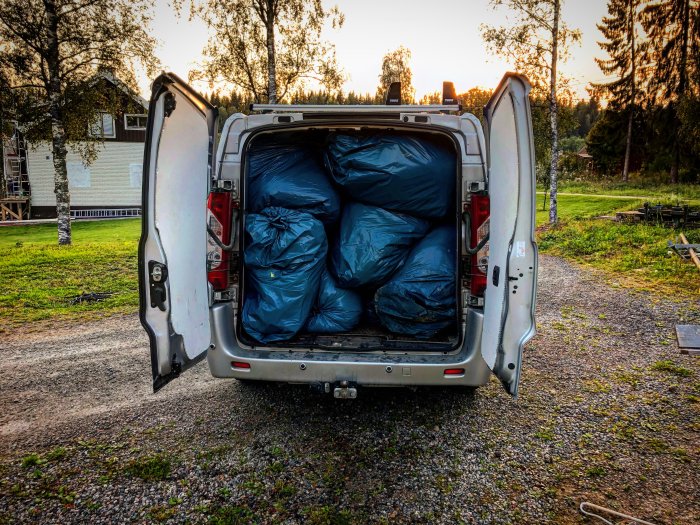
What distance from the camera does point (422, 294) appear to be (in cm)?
291

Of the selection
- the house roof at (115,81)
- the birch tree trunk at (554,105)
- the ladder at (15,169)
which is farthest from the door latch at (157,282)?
the ladder at (15,169)

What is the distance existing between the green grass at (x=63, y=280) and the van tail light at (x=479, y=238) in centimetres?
507

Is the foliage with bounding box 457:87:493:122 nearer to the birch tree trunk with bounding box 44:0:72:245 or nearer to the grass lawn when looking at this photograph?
the grass lawn

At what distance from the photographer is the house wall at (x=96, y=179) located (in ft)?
72.5

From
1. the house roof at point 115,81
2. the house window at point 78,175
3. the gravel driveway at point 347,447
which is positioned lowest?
the gravel driveway at point 347,447

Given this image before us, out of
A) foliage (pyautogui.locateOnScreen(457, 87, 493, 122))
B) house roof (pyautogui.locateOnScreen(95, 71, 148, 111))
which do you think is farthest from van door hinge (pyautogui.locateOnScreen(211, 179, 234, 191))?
foliage (pyautogui.locateOnScreen(457, 87, 493, 122))

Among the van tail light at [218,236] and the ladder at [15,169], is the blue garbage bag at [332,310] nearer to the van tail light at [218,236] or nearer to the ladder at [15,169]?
the van tail light at [218,236]

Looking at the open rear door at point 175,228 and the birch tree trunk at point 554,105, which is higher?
the birch tree trunk at point 554,105

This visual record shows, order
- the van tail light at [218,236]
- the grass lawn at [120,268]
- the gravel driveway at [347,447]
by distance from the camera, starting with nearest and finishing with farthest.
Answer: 1. the gravel driveway at [347,447]
2. the van tail light at [218,236]
3. the grass lawn at [120,268]

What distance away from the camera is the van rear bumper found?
2605 mm

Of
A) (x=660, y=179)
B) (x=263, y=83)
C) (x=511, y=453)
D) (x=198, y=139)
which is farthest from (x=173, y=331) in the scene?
(x=660, y=179)

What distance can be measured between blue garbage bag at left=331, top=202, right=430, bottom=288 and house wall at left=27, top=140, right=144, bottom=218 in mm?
22447

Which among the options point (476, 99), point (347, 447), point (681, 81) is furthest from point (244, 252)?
point (681, 81)

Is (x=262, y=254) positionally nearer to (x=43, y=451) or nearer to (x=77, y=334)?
(x=43, y=451)
